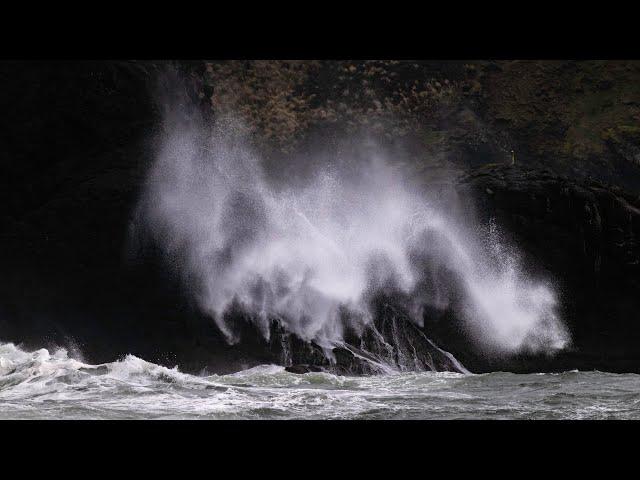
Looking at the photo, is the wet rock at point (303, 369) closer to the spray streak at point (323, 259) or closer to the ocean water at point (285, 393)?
the ocean water at point (285, 393)

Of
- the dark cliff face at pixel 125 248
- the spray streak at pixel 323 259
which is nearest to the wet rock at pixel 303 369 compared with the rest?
the dark cliff face at pixel 125 248

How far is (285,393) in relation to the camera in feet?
51.5

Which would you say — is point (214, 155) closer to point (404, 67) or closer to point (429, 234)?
point (429, 234)

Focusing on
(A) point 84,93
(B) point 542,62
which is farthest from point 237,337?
(B) point 542,62

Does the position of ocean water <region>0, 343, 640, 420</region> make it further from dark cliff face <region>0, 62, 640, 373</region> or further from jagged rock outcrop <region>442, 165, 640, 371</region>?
jagged rock outcrop <region>442, 165, 640, 371</region>

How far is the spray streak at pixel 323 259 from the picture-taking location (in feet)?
65.9

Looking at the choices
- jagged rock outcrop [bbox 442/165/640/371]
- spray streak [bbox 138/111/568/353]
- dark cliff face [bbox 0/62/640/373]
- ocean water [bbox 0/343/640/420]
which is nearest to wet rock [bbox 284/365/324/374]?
ocean water [bbox 0/343/640/420]

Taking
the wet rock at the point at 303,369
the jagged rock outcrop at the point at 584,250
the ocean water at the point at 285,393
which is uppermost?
the jagged rock outcrop at the point at 584,250

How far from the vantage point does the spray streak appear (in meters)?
20.1

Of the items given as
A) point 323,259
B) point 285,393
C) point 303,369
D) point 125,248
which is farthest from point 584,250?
point 125,248

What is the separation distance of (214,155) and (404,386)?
9.59 metres

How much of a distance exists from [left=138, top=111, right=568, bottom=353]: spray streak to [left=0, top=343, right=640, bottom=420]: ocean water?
1755 millimetres

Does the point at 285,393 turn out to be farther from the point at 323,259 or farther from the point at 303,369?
the point at 323,259

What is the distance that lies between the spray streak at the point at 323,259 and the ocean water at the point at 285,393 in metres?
1.76
